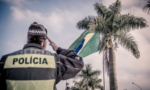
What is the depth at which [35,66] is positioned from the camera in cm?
180

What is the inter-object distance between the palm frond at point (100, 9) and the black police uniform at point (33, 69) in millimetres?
15042

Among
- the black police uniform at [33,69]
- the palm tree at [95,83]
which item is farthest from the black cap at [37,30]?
the palm tree at [95,83]

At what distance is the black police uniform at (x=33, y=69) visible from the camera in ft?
5.65

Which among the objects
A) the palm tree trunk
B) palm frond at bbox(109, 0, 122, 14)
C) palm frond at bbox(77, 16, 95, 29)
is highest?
palm frond at bbox(109, 0, 122, 14)

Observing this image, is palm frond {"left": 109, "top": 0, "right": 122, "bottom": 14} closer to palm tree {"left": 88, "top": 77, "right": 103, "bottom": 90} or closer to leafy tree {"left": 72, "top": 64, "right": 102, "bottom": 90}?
leafy tree {"left": 72, "top": 64, "right": 102, "bottom": 90}

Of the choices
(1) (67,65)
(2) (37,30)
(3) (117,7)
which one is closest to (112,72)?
(3) (117,7)

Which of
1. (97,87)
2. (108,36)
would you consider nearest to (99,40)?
(108,36)

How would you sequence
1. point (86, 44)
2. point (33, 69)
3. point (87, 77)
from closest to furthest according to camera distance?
point (33, 69) < point (86, 44) < point (87, 77)

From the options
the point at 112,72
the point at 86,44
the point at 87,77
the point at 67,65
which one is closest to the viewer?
the point at 67,65

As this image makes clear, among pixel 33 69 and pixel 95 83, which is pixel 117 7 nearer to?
pixel 33 69

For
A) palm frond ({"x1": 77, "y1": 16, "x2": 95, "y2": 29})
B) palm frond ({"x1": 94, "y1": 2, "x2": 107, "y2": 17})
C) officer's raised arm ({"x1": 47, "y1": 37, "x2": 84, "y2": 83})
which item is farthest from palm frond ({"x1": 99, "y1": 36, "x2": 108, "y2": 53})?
officer's raised arm ({"x1": 47, "y1": 37, "x2": 84, "y2": 83})

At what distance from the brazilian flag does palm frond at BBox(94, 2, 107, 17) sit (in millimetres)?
2319

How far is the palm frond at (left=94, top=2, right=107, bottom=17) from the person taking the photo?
16.4 m

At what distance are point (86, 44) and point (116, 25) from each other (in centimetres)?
354
